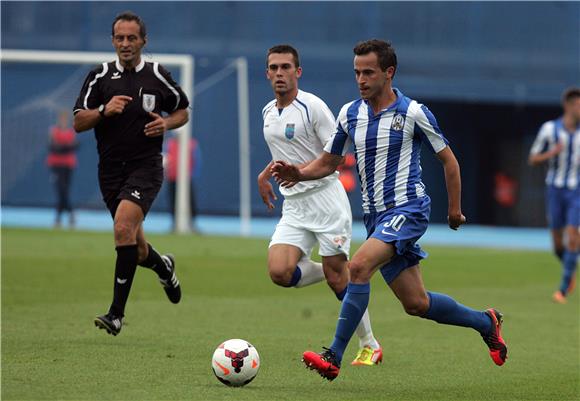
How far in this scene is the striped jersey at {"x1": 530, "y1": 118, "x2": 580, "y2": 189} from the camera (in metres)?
15.0

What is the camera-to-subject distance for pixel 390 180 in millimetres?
7883

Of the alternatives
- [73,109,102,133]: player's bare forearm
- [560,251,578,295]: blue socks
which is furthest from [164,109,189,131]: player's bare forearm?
[560,251,578,295]: blue socks

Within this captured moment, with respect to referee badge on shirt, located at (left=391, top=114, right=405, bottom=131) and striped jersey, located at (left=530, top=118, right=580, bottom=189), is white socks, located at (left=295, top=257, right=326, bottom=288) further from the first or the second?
striped jersey, located at (left=530, top=118, right=580, bottom=189)

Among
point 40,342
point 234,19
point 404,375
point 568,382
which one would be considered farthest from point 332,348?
point 234,19

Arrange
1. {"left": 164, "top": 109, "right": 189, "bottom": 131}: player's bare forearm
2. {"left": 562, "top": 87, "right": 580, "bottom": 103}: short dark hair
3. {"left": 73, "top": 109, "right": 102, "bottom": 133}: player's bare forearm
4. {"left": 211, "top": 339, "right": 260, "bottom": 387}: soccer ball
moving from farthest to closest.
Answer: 1. {"left": 562, "top": 87, "right": 580, "bottom": 103}: short dark hair
2. {"left": 164, "top": 109, "right": 189, "bottom": 131}: player's bare forearm
3. {"left": 73, "top": 109, "right": 102, "bottom": 133}: player's bare forearm
4. {"left": 211, "top": 339, "right": 260, "bottom": 387}: soccer ball

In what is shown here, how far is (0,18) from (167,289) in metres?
22.0

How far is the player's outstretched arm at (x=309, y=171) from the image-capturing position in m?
8.15

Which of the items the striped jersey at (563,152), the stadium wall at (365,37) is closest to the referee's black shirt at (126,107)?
the striped jersey at (563,152)

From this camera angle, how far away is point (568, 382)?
8.16 meters

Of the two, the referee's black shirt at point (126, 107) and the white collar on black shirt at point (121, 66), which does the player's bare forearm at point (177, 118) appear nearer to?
the referee's black shirt at point (126, 107)

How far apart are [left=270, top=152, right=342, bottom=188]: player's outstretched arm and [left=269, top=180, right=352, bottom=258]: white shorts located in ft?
3.61

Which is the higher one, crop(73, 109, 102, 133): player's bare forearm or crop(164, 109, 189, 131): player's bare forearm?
crop(73, 109, 102, 133): player's bare forearm

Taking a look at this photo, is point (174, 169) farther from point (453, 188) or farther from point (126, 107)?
point (453, 188)

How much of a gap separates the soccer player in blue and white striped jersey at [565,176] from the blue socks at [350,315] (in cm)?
748
